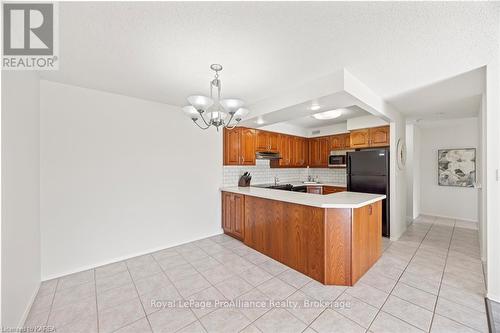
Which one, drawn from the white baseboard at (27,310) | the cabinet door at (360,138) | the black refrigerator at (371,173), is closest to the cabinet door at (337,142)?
the cabinet door at (360,138)

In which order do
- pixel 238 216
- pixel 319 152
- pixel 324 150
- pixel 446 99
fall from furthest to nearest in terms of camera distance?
1. pixel 319 152
2. pixel 324 150
3. pixel 238 216
4. pixel 446 99

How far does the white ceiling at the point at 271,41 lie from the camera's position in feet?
4.51

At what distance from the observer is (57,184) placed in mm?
→ 2520

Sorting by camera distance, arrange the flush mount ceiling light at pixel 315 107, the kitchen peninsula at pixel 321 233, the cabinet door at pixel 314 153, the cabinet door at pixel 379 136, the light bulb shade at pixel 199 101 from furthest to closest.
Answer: the cabinet door at pixel 314 153 → the cabinet door at pixel 379 136 → the flush mount ceiling light at pixel 315 107 → the kitchen peninsula at pixel 321 233 → the light bulb shade at pixel 199 101

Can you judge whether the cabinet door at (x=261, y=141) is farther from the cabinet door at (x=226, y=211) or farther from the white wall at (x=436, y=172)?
the white wall at (x=436, y=172)

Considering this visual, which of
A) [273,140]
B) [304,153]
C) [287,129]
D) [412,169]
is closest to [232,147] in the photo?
[273,140]

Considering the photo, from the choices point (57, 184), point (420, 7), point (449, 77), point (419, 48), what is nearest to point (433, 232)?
point (449, 77)

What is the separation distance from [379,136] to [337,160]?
45.6 inches

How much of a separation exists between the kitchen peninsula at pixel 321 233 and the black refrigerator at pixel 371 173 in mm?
1057

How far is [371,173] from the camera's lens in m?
3.86

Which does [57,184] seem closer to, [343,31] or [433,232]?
[343,31]

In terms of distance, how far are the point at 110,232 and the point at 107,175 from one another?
81 cm

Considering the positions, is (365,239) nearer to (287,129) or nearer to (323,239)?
(323,239)

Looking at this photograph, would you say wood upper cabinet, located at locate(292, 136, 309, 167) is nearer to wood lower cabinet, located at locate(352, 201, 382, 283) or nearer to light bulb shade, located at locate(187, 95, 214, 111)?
wood lower cabinet, located at locate(352, 201, 382, 283)
